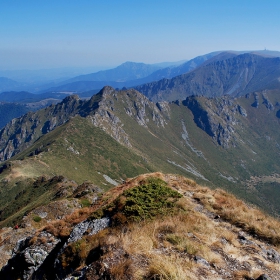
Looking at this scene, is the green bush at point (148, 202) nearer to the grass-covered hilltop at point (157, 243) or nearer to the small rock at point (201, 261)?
the grass-covered hilltop at point (157, 243)

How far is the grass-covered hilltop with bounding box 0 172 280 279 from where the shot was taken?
935 cm

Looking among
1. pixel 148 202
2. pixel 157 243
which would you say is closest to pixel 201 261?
pixel 157 243

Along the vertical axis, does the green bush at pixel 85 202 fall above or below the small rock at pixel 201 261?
below

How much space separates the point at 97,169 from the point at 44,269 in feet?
617

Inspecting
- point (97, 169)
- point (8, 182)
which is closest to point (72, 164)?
point (97, 169)

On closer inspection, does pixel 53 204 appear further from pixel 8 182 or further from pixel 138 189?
pixel 8 182

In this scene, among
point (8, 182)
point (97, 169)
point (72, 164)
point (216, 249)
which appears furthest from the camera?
point (97, 169)

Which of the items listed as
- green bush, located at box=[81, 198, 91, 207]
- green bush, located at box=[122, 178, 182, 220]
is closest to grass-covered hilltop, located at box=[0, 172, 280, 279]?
green bush, located at box=[122, 178, 182, 220]

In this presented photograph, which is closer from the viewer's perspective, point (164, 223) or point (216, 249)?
point (216, 249)

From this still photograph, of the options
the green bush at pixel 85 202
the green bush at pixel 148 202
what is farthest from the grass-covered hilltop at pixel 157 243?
the green bush at pixel 85 202

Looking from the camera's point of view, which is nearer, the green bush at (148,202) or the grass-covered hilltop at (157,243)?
the grass-covered hilltop at (157,243)

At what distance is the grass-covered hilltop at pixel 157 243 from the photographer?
9.35 metres

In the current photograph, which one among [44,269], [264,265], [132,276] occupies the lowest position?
[44,269]

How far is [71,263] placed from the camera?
11469mm
